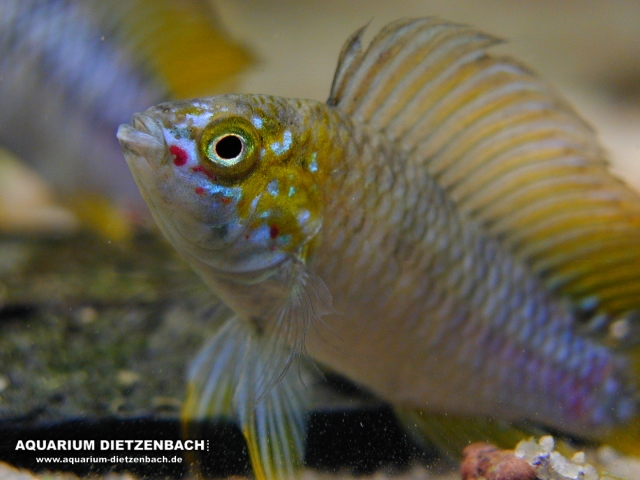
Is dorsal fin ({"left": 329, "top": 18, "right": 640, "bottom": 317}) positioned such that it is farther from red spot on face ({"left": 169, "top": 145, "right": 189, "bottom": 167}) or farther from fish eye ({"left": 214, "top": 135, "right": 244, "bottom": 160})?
red spot on face ({"left": 169, "top": 145, "right": 189, "bottom": 167})

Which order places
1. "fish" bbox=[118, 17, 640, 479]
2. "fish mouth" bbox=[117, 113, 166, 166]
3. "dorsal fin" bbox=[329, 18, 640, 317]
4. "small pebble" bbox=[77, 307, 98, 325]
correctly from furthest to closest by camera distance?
"small pebble" bbox=[77, 307, 98, 325], "dorsal fin" bbox=[329, 18, 640, 317], "fish" bbox=[118, 17, 640, 479], "fish mouth" bbox=[117, 113, 166, 166]

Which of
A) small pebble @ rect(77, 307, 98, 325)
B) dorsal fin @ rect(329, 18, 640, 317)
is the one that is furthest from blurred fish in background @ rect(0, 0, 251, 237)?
dorsal fin @ rect(329, 18, 640, 317)

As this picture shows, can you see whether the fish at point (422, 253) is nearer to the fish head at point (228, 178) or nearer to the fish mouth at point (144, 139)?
the fish head at point (228, 178)

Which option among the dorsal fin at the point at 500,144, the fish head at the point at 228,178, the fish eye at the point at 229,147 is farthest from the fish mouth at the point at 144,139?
the dorsal fin at the point at 500,144

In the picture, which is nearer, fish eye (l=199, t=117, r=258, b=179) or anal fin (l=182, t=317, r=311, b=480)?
fish eye (l=199, t=117, r=258, b=179)

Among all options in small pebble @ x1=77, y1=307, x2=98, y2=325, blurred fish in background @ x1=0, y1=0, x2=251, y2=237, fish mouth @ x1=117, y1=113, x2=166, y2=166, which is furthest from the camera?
blurred fish in background @ x1=0, y1=0, x2=251, y2=237

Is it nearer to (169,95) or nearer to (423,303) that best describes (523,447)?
(423,303)

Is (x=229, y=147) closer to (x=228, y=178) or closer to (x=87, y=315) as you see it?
(x=228, y=178)
